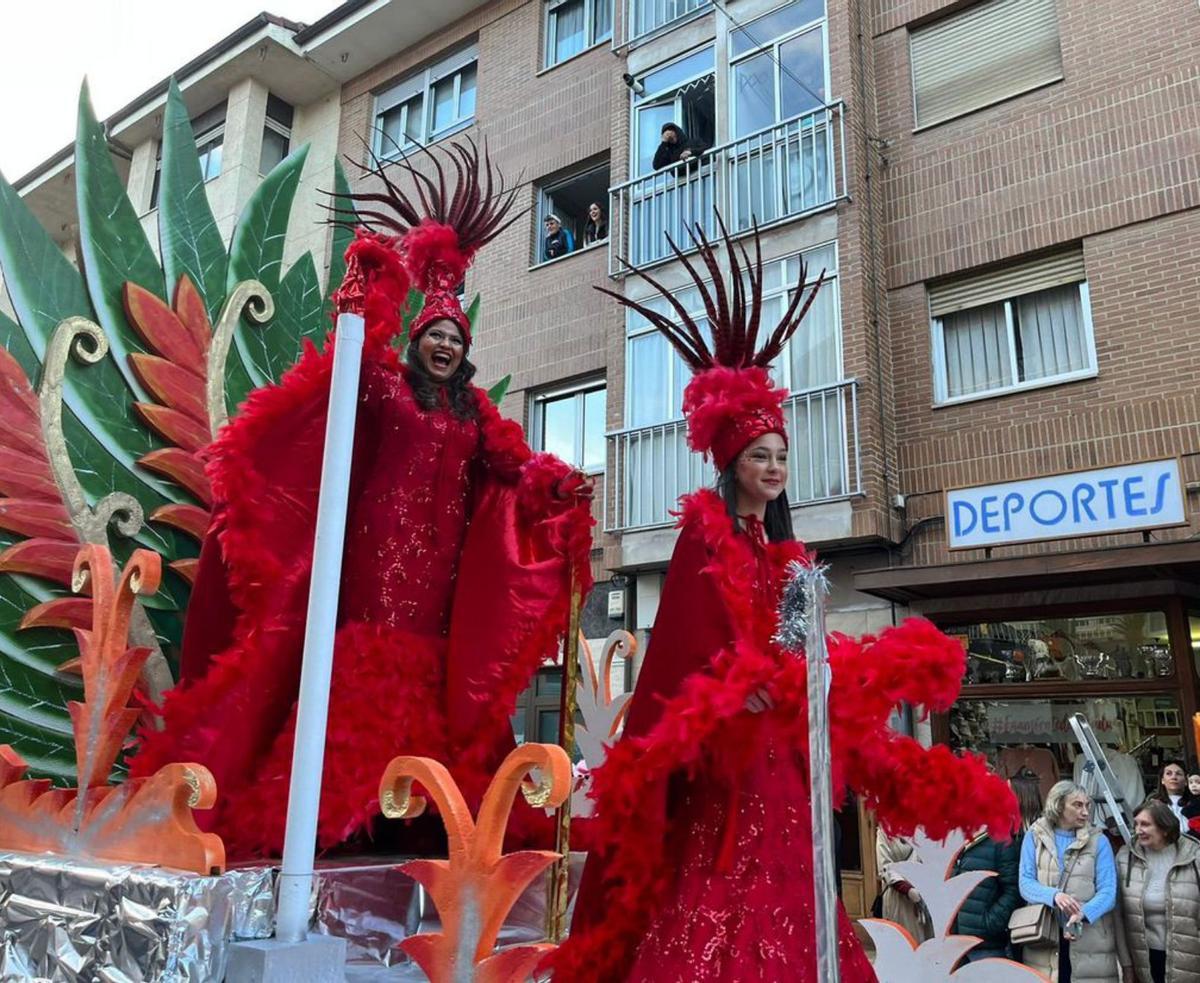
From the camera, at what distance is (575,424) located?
11.7 meters

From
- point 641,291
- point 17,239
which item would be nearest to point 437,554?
point 17,239

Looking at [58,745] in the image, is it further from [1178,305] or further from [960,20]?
[960,20]

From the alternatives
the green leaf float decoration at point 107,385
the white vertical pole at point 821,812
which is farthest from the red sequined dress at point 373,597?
the white vertical pole at point 821,812

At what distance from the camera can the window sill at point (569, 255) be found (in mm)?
11695

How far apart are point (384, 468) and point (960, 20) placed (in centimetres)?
908

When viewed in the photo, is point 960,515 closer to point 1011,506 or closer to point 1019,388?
point 1011,506

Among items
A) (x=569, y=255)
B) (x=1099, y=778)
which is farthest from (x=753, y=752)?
(x=569, y=255)

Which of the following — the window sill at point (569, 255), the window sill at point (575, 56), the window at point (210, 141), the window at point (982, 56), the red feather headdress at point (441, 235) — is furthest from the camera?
the window at point (210, 141)

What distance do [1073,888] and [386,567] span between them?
12.0 feet

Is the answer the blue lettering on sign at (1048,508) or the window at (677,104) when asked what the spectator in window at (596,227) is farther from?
the blue lettering on sign at (1048,508)

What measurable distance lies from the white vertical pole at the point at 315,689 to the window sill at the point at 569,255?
403 inches

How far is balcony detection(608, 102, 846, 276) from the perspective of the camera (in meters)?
9.72

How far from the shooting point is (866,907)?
8102 millimetres

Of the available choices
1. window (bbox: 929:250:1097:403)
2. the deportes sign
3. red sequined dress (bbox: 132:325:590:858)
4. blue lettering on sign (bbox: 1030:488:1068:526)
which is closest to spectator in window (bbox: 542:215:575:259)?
window (bbox: 929:250:1097:403)
